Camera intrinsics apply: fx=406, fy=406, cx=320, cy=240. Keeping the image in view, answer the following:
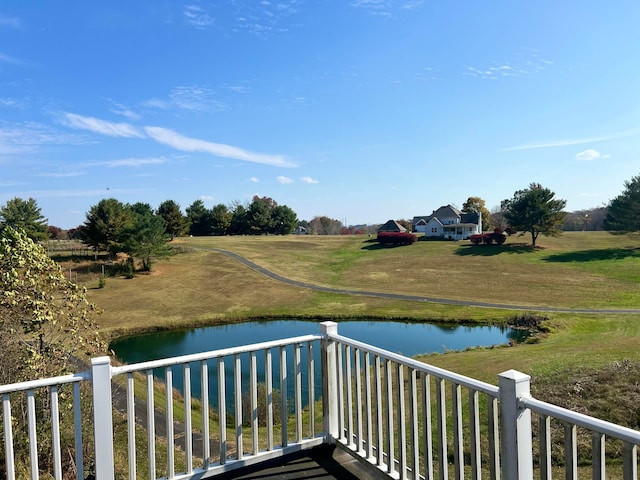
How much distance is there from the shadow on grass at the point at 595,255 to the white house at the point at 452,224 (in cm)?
1236

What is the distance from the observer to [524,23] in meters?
8.77

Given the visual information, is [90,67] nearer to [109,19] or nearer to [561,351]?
[109,19]

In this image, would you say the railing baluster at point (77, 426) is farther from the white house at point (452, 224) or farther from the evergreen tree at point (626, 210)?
the white house at point (452, 224)

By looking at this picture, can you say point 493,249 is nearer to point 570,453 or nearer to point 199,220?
point 570,453

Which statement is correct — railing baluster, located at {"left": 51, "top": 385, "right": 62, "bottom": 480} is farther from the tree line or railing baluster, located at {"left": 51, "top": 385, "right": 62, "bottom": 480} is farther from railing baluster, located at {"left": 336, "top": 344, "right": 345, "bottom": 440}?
the tree line

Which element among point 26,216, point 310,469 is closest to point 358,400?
point 310,469

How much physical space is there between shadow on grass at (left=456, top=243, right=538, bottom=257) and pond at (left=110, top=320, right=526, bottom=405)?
18242 mm

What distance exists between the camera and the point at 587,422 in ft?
4.58

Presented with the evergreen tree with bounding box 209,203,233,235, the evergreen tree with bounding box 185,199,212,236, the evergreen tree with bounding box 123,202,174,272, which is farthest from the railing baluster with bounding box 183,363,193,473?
the evergreen tree with bounding box 185,199,212,236

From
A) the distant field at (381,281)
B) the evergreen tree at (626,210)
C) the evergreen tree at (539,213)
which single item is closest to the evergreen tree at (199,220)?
the distant field at (381,281)

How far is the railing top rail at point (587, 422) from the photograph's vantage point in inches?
50.5

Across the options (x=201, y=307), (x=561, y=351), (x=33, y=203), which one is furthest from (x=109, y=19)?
(x=33, y=203)

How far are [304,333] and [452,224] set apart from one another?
32.8m

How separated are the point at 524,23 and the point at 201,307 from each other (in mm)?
19255
